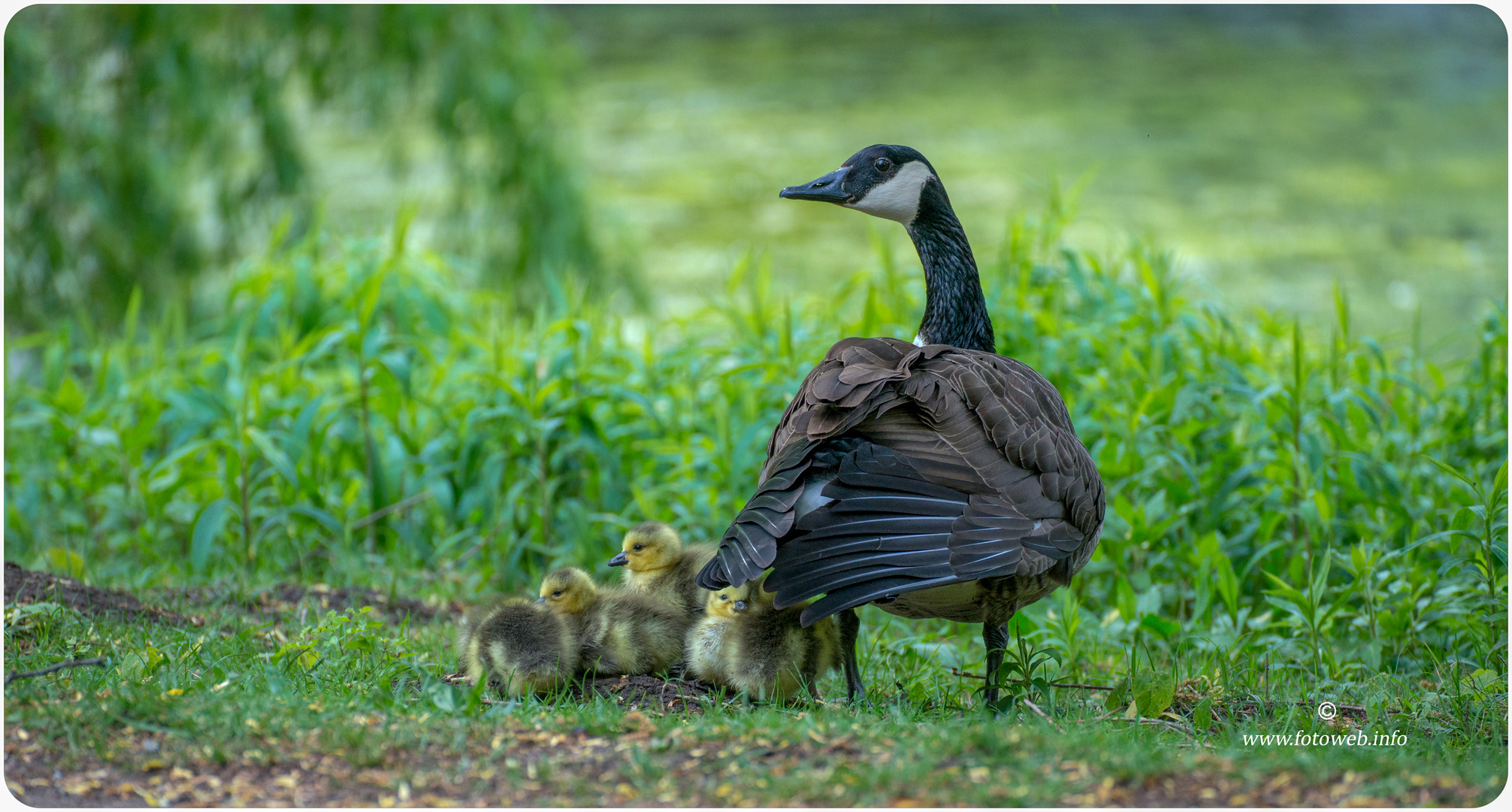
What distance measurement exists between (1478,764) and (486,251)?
287 inches

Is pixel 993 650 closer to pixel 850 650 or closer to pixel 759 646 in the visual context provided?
pixel 850 650

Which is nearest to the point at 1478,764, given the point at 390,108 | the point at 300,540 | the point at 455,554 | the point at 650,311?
the point at 455,554

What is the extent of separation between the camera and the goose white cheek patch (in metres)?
4.68

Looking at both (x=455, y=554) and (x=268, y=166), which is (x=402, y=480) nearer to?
(x=455, y=554)

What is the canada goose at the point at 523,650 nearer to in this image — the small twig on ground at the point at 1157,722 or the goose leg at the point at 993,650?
the goose leg at the point at 993,650

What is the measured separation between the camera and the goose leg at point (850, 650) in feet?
12.8

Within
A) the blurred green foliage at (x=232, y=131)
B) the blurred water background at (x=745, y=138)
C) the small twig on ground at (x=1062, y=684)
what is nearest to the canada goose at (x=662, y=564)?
the small twig on ground at (x=1062, y=684)

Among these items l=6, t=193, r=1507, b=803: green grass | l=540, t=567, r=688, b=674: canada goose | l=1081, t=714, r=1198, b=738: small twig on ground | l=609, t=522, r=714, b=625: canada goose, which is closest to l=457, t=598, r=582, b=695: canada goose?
l=540, t=567, r=688, b=674: canada goose

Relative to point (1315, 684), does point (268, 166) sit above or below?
above

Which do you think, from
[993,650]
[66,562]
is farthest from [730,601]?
[66,562]

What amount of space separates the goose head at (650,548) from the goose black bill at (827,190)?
133 cm

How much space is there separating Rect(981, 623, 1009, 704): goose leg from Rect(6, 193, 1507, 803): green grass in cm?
13

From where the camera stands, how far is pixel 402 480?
247 inches

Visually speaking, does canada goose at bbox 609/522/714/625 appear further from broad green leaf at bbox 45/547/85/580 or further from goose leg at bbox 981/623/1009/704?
broad green leaf at bbox 45/547/85/580
